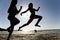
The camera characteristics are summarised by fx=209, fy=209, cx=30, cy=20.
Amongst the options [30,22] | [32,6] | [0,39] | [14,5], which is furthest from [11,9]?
[30,22]

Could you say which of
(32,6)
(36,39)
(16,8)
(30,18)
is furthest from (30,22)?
(16,8)

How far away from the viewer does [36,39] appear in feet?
37.0

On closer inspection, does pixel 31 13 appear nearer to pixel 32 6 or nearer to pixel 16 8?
pixel 32 6

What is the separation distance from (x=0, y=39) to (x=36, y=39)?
6.50 feet

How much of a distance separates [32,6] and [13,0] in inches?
139

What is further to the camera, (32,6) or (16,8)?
(32,6)

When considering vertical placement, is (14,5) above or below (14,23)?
above

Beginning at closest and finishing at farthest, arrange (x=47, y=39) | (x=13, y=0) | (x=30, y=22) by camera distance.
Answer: (x=13, y=0)
(x=47, y=39)
(x=30, y=22)

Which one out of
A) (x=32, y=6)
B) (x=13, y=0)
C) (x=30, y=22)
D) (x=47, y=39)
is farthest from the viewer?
(x=30, y=22)

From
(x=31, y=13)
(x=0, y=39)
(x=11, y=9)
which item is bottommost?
(x=0, y=39)

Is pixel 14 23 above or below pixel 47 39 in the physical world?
above

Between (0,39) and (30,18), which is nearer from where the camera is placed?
(0,39)

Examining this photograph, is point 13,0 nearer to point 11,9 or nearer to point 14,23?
point 11,9

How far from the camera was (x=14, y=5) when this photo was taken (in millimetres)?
10102
